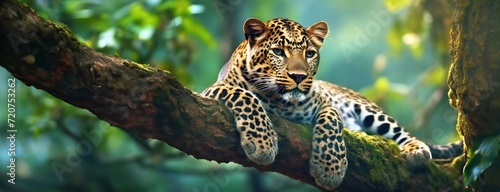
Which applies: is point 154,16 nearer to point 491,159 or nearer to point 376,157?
point 376,157

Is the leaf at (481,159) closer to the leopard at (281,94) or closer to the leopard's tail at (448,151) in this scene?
the leopard at (281,94)

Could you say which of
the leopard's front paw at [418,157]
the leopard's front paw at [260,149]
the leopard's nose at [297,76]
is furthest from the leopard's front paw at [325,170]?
the leopard's front paw at [418,157]

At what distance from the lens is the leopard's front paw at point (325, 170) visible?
5125 millimetres

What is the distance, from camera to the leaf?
4.57m

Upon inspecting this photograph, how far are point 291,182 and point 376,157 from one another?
6.45 m

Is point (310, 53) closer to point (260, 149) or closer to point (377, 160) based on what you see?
point (260, 149)

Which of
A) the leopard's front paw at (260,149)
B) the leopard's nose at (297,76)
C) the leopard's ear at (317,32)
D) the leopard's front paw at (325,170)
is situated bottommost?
the leopard's front paw at (325,170)

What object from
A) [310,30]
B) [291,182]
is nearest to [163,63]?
[310,30]

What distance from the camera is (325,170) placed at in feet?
16.8

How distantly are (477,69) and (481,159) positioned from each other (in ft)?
2.68

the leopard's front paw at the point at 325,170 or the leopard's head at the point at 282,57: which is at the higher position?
the leopard's head at the point at 282,57

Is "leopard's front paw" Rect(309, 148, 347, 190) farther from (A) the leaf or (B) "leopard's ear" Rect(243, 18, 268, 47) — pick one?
(B) "leopard's ear" Rect(243, 18, 268, 47)

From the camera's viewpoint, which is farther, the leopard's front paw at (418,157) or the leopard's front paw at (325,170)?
the leopard's front paw at (418,157)

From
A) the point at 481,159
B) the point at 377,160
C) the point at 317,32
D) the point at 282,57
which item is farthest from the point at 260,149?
the point at 481,159
